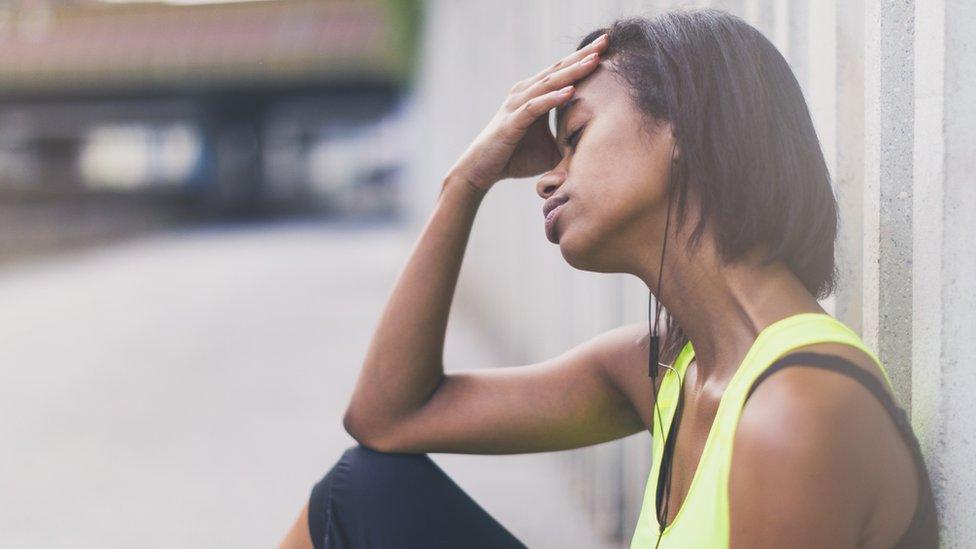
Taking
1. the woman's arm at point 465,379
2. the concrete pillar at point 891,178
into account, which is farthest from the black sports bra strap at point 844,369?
the woman's arm at point 465,379

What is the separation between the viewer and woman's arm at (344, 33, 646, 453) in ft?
6.33

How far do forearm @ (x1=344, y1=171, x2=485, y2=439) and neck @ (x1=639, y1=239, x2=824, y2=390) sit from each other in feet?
1.96

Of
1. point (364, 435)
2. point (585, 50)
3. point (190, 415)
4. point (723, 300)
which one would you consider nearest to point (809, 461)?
point (723, 300)

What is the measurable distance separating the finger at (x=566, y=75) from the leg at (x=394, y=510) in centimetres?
73

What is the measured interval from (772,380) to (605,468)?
239 cm

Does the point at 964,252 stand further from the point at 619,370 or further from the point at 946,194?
the point at 619,370

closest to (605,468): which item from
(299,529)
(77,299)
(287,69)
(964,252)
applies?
(299,529)

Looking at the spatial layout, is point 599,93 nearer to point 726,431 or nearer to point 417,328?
point 726,431

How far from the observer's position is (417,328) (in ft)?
6.53

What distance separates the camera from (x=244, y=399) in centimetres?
588

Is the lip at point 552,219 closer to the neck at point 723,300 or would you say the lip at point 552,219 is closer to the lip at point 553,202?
the lip at point 553,202

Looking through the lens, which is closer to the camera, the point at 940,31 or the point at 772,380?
the point at 772,380

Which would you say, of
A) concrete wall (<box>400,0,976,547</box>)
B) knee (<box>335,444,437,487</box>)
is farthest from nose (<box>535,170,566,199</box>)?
knee (<box>335,444,437,487</box>)

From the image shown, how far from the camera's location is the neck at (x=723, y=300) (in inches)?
53.1
